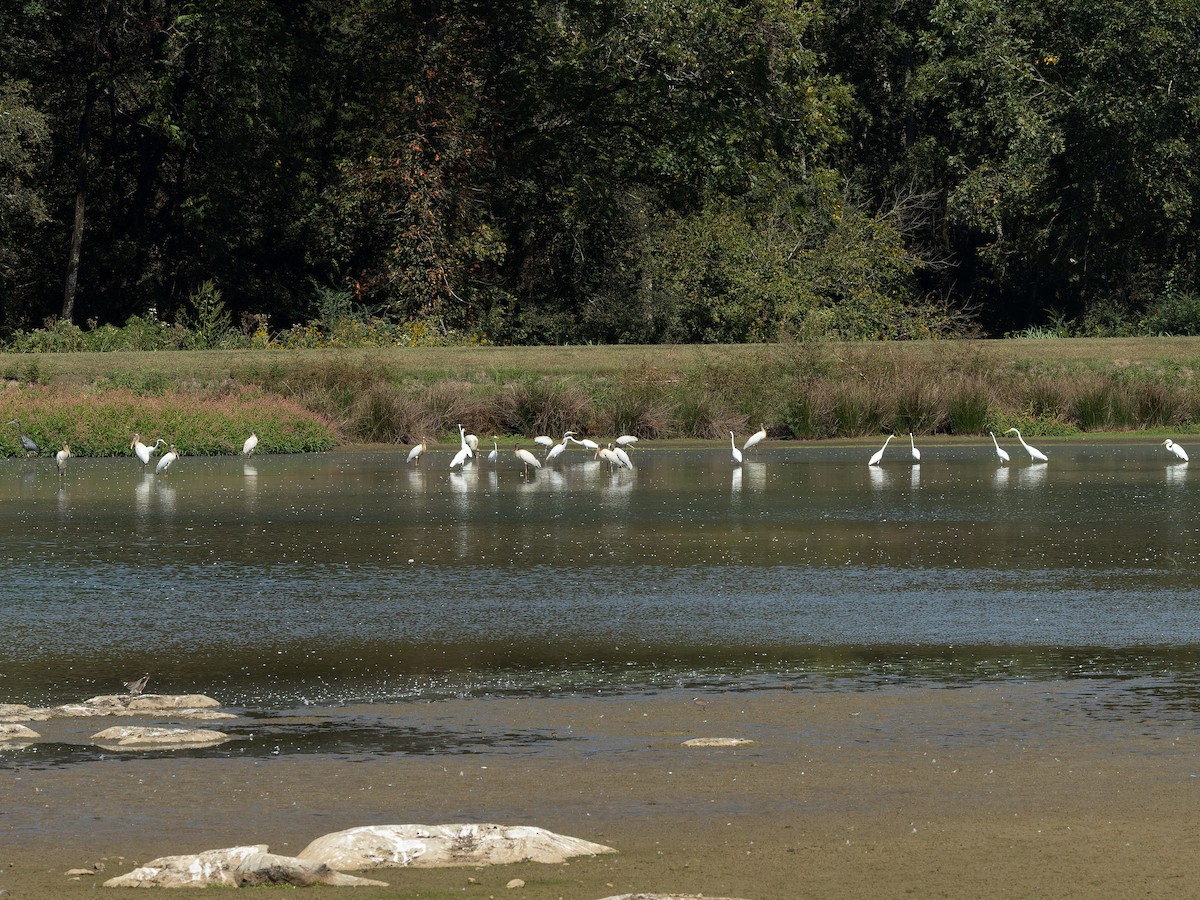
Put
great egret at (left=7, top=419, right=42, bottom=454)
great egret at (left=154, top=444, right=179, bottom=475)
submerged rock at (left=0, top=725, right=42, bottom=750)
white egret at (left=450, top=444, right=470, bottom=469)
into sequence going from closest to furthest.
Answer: submerged rock at (left=0, top=725, right=42, bottom=750) → great egret at (left=154, top=444, right=179, bottom=475) → white egret at (left=450, top=444, right=470, bottom=469) → great egret at (left=7, top=419, right=42, bottom=454)

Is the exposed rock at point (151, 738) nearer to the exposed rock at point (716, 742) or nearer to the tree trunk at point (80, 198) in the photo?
the exposed rock at point (716, 742)

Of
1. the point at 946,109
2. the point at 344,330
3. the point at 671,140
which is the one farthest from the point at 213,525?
the point at 946,109

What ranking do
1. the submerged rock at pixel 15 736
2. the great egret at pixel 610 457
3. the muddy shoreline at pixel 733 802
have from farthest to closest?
the great egret at pixel 610 457
the submerged rock at pixel 15 736
the muddy shoreline at pixel 733 802

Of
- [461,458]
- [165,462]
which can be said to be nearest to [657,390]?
[461,458]

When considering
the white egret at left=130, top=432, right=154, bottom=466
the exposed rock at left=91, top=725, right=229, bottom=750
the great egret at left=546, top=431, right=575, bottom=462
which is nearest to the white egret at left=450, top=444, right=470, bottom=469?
the great egret at left=546, top=431, right=575, bottom=462

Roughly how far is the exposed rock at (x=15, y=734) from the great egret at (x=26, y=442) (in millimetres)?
20586

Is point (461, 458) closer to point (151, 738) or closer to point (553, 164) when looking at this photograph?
point (151, 738)

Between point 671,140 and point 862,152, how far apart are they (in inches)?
573

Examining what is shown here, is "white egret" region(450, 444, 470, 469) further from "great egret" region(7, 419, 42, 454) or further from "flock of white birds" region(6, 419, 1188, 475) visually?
"great egret" region(7, 419, 42, 454)

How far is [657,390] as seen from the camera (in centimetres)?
3297

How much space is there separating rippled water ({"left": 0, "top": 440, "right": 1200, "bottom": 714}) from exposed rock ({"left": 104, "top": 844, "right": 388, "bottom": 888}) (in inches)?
118

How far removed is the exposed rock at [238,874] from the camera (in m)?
6.00

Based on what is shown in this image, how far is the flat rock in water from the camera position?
6.30 m

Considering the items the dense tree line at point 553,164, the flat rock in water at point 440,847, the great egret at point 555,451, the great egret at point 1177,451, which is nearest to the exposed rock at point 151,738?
the flat rock in water at point 440,847
